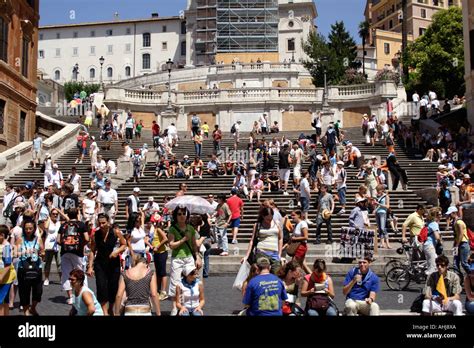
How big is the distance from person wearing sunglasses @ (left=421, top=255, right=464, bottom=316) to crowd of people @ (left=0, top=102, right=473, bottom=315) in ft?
0.14

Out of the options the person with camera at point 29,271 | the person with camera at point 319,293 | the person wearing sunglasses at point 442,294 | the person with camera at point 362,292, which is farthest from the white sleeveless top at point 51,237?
the person wearing sunglasses at point 442,294

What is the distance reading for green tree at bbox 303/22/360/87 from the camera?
52312mm

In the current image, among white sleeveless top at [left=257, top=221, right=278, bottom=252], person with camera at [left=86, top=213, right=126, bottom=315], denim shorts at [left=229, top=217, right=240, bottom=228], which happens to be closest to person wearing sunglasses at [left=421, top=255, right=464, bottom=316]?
white sleeveless top at [left=257, top=221, right=278, bottom=252]

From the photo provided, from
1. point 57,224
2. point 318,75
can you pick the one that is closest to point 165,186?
point 57,224

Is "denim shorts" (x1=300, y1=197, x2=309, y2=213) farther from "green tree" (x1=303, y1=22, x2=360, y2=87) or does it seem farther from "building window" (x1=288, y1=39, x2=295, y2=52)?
"building window" (x1=288, y1=39, x2=295, y2=52)

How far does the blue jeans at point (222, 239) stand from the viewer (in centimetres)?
1634

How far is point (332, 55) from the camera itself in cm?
5269

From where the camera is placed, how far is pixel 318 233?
17594 mm

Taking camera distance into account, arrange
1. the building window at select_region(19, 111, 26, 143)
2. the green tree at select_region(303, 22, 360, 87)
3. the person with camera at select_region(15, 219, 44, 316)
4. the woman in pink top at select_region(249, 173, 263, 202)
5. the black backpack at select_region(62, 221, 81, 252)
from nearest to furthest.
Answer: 1. the person with camera at select_region(15, 219, 44, 316)
2. the black backpack at select_region(62, 221, 81, 252)
3. the woman in pink top at select_region(249, 173, 263, 202)
4. the building window at select_region(19, 111, 26, 143)
5. the green tree at select_region(303, 22, 360, 87)

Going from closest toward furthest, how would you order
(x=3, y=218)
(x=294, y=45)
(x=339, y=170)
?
(x=3, y=218), (x=339, y=170), (x=294, y=45)

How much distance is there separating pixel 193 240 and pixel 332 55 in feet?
146

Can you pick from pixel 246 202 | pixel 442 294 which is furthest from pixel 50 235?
pixel 246 202
